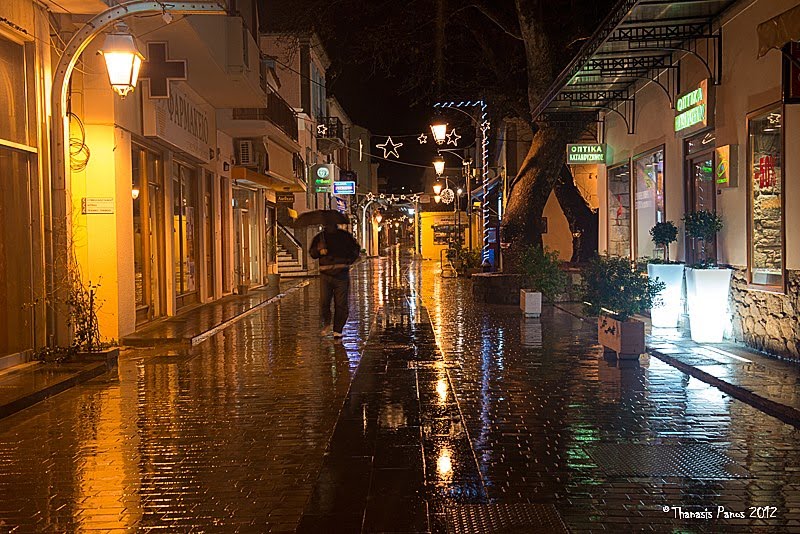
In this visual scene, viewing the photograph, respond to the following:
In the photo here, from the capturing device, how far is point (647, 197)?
17.2 metres

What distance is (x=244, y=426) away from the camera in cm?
779

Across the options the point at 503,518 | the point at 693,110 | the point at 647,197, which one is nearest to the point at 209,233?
the point at 647,197

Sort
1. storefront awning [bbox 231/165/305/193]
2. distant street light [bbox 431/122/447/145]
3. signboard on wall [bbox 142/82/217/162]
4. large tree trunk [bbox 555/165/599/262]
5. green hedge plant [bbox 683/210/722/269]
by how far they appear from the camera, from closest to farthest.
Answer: green hedge plant [bbox 683/210/722/269], signboard on wall [bbox 142/82/217/162], distant street light [bbox 431/122/447/145], storefront awning [bbox 231/165/305/193], large tree trunk [bbox 555/165/599/262]

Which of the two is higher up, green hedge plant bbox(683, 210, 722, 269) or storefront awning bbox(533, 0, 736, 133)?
storefront awning bbox(533, 0, 736, 133)

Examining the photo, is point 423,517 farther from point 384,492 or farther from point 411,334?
point 411,334

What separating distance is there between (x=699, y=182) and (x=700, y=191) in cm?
16

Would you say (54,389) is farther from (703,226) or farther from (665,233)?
(665,233)

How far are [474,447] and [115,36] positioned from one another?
7.29m

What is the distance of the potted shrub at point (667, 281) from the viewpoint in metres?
13.8

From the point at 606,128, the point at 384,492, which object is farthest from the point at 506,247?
the point at 384,492

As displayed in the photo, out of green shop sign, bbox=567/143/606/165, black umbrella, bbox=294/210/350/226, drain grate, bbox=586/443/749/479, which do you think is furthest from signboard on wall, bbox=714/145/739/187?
drain grate, bbox=586/443/749/479

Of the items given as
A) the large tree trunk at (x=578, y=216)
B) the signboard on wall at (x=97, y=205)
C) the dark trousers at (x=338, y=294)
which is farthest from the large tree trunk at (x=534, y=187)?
the signboard on wall at (x=97, y=205)

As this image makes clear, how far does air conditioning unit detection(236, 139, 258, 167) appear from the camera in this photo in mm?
25714

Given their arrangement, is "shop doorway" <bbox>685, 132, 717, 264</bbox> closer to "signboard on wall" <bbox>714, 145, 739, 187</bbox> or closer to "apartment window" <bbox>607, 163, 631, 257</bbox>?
"signboard on wall" <bbox>714, 145, 739, 187</bbox>
